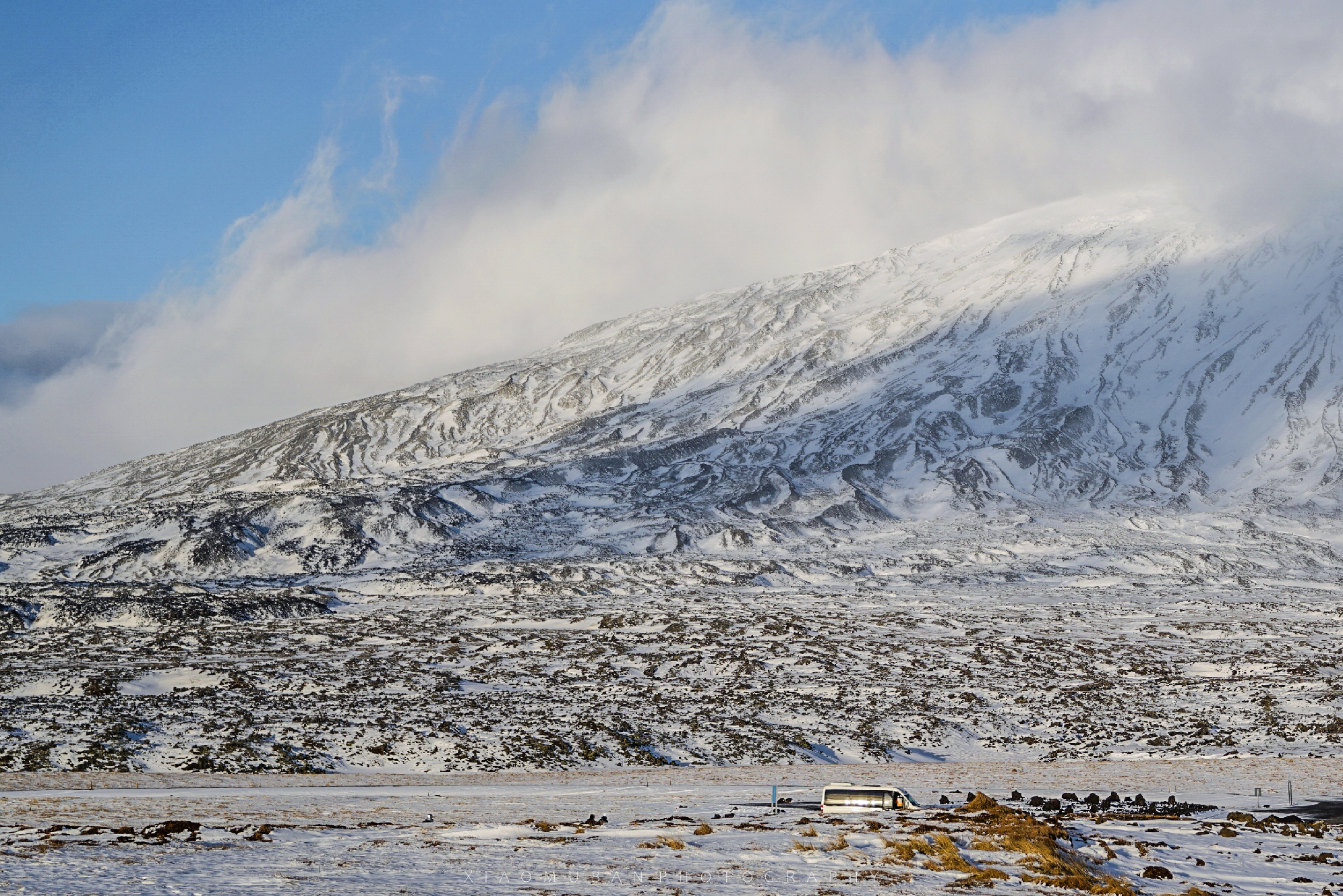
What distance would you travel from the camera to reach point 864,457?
173 meters

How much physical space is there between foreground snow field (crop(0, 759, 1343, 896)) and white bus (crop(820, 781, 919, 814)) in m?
0.65

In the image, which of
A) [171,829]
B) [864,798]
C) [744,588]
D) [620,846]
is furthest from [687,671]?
[744,588]

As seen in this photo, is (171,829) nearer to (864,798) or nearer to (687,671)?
(864,798)

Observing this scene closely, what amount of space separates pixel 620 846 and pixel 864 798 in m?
8.80

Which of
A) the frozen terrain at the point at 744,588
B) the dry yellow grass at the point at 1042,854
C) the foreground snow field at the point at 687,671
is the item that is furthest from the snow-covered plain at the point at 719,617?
the dry yellow grass at the point at 1042,854

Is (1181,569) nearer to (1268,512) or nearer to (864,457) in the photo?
(1268,512)

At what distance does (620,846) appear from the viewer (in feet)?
70.7

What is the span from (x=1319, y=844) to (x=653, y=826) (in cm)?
1422

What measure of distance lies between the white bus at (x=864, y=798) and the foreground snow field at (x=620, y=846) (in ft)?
2.12

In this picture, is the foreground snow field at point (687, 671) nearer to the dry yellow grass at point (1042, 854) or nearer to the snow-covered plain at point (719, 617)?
the snow-covered plain at point (719, 617)

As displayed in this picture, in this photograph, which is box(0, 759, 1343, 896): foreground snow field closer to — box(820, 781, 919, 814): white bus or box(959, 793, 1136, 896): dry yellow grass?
box(959, 793, 1136, 896): dry yellow grass

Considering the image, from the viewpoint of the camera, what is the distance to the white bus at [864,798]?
27688mm

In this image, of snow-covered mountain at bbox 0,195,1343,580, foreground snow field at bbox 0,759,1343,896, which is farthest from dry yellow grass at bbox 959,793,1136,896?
snow-covered mountain at bbox 0,195,1343,580

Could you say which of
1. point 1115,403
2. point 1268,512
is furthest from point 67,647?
point 1115,403
